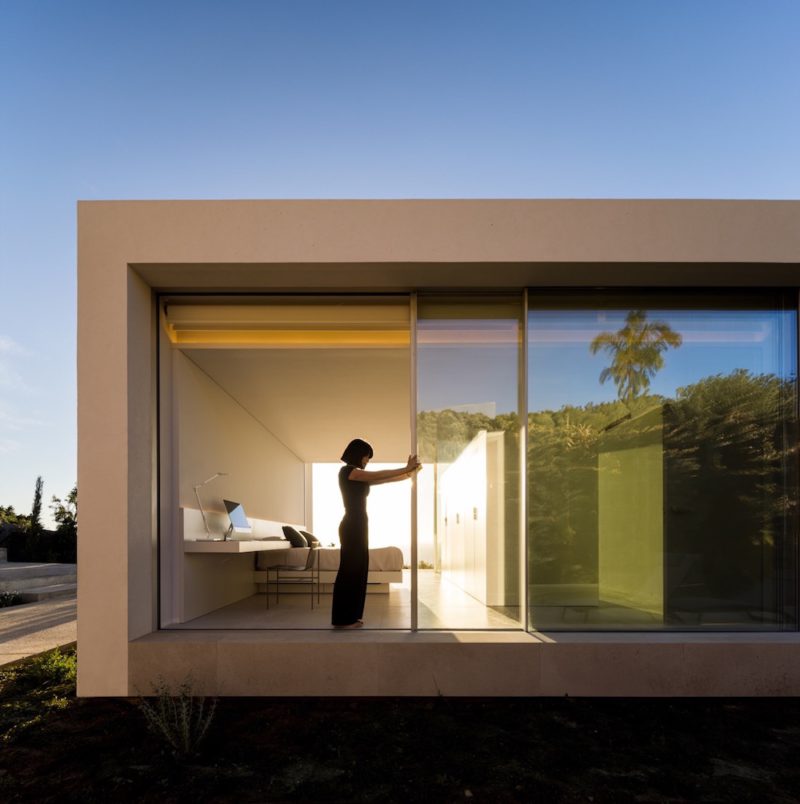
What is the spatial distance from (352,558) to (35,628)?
4479 millimetres

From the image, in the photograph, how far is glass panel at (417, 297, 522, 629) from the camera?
590 centimetres

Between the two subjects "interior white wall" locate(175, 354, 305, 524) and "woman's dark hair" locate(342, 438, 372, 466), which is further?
"interior white wall" locate(175, 354, 305, 524)

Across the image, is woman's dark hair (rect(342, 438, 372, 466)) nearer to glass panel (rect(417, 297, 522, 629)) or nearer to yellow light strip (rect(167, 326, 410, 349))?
glass panel (rect(417, 297, 522, 629))

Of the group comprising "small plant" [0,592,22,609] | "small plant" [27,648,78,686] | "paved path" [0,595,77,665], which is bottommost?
"small plant" [0,592,22,609]

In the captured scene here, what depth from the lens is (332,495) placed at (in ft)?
62.2

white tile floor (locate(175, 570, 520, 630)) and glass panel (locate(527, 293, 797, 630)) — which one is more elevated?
glass panel (locate(527, 293, 797, 630))

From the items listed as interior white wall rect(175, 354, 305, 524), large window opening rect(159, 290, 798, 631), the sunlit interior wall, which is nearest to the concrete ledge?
large window opening rect(159, 290, 798, 631)

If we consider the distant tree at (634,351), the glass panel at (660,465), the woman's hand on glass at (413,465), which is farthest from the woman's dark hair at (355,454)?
the distant tree at (634,351)

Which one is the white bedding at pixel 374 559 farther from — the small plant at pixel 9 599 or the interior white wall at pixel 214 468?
the small plant at pixel 9 599

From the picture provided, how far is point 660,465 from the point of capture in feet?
19.3

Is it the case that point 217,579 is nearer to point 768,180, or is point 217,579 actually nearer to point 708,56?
point 708,56

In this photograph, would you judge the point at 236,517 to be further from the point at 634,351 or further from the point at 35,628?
the point at 634,351
